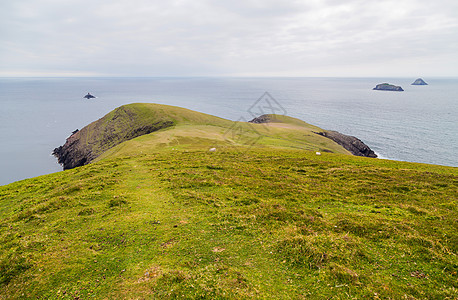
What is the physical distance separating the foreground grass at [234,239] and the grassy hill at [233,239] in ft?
0.23

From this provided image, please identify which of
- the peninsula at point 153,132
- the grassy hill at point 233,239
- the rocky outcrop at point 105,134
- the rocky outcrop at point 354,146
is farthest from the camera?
the rocky outcrop at point 354,146

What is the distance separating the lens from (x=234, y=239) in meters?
15.4

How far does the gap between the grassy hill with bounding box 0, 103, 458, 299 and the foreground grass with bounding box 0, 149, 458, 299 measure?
0.23 feet

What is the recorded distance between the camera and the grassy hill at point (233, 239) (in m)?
11.0

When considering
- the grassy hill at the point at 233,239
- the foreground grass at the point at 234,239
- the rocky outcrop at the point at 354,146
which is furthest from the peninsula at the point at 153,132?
the foreground grass at the point at 234,239

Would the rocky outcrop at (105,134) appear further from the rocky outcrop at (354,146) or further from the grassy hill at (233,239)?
the rocky outcrop at (354,146)

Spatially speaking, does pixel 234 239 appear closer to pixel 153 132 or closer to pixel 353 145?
pixel 153 132

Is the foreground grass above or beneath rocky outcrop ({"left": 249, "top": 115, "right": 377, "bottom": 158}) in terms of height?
above

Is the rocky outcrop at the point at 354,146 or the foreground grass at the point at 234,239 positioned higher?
the foreground grass at the point at 234,239

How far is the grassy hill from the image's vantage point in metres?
11.0

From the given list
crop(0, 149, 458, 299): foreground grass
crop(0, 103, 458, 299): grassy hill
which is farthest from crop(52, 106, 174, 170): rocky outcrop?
crop(0, 149, 458, 299): foreground grass

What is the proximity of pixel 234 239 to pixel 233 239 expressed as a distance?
0.07 m

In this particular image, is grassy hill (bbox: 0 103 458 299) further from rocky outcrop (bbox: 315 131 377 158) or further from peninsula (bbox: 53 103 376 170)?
rocky outcrop (bbox: 315 131 377 158)

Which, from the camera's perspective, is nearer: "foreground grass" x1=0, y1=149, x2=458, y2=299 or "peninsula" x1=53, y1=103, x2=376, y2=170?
"foreground grass" x1=0, y1=149, x2=458, y2=299
